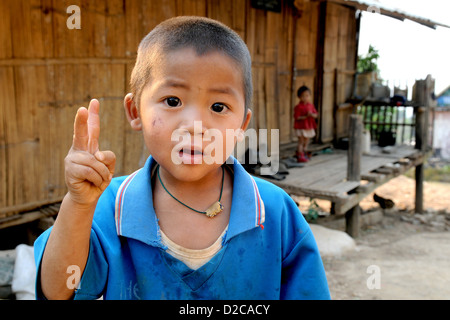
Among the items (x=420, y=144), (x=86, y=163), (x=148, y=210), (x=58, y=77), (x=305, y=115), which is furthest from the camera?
(x=420, y=144)

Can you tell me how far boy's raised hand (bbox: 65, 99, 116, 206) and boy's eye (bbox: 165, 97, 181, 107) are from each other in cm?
20

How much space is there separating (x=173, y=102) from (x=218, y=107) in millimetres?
129

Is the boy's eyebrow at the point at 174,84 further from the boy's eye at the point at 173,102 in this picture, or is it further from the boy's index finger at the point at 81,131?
the boy's index finger at the point at 81,131

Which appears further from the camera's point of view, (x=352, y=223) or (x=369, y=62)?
(x=369, y=62)

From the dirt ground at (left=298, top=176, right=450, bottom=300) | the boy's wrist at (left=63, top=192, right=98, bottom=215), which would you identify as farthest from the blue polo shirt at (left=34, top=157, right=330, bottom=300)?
the dirt ground at (left=298, top=176, right=450, bottom=300)

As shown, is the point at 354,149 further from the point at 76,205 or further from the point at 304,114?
the point at 76,205

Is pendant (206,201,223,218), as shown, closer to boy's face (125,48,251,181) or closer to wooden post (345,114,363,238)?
boy's face (125,48,251,181)

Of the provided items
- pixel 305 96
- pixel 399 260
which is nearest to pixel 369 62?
pixel 305 96

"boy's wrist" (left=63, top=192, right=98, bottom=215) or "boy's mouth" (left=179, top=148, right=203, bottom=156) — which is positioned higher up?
"boy's mouth" (left=179, top=148, right=203, bottom=156)

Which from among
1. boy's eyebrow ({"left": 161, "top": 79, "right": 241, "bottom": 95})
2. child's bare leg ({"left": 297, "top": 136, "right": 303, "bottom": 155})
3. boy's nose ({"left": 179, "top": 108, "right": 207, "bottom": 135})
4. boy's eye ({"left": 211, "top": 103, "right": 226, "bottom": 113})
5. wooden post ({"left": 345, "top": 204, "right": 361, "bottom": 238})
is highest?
boy's eyebrow ({"left": 161, "top": 79, "right": 241, "bottom": 95})

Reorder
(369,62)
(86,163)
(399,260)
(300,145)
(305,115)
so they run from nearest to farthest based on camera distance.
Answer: (86,163), (399,260), (305,115), (300,145), (369,62)

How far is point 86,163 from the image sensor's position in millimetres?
1078

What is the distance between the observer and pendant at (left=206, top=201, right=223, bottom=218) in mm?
1354

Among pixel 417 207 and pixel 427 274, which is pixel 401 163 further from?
pixel 427 274
